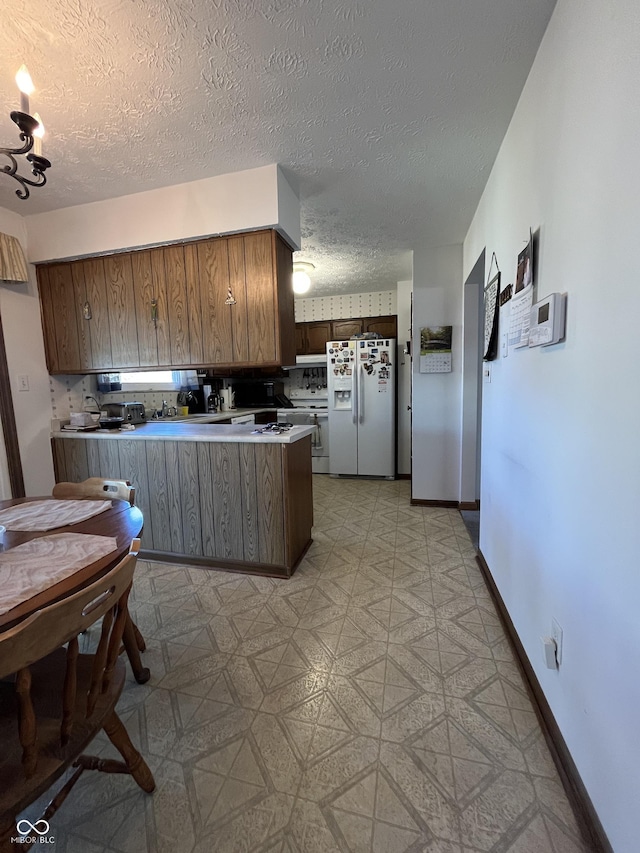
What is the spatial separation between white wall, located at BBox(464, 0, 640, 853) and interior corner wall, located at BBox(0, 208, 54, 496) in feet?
10.8

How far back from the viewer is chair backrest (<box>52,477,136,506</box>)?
1757mm

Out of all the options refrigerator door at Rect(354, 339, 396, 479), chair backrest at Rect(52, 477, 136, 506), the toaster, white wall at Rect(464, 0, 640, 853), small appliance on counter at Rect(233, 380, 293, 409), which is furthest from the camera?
small appliance on counter at Rect(233, 380, 293, 409)

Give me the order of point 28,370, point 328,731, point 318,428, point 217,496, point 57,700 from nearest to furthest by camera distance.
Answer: point 57,700 → point 328,731 → point 217,496 → point 28,370 → point 318,428

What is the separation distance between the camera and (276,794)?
1.07 metres

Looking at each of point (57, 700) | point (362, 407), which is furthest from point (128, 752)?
point (362, 407)

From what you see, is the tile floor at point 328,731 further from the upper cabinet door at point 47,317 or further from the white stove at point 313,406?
the white stove at point 313,406

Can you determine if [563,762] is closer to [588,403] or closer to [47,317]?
[588,403]

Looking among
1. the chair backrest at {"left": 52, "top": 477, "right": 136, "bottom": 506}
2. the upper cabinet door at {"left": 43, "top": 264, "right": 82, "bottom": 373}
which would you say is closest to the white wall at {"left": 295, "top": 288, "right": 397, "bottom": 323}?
the upper cabinet door at {"left": 43, "top": 264, "right": 82, "bottom": 373}

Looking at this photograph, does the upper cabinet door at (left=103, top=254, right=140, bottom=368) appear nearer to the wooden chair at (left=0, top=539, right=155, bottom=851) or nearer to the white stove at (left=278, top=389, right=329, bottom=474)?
the wooden chair at (left=0, top=539, right=155, bottom=851)

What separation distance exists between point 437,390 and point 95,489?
9.66ft

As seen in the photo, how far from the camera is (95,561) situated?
106 centimetres

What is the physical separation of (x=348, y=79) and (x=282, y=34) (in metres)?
0.33

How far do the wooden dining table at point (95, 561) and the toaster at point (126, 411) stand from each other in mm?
1465

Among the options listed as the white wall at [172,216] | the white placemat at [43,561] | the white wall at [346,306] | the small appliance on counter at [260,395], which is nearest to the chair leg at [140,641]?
the white placemat at [43,561]
